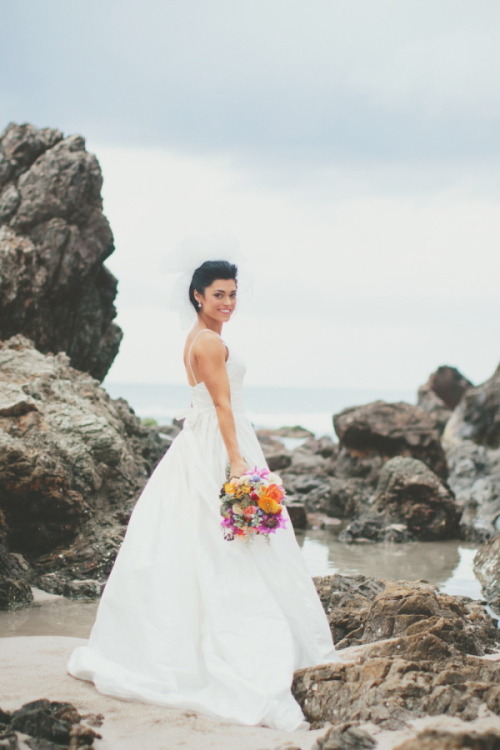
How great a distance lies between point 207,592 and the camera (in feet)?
16.6

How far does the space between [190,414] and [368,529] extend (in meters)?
8.69

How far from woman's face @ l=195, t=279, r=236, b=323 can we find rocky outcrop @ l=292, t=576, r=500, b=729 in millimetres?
2334

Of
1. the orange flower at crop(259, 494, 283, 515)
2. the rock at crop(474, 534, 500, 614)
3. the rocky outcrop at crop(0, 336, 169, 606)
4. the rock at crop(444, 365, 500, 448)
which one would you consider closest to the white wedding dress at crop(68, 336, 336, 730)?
the orange flower at crop(259, 494, 283, 515)

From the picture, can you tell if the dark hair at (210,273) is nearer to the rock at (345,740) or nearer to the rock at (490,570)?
the rock at (345,740)

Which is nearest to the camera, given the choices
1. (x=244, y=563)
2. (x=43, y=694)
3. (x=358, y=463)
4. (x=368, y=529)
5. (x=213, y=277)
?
(x=43, y=694)

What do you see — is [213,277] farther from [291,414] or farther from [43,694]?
[291,414]

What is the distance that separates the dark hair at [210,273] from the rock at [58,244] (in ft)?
26.8

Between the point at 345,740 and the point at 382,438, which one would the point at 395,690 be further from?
the point at 382,438

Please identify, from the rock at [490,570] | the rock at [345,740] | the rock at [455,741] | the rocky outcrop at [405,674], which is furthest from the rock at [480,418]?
the rock at [455,741]

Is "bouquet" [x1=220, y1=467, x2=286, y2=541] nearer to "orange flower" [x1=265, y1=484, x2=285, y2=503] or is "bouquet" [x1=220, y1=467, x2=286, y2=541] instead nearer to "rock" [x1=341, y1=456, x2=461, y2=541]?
"orange flower" [x1=265, y1=484, x2=285, y2=503]

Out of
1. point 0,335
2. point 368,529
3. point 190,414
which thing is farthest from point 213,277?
point 368,529

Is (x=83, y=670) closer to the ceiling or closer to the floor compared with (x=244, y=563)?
closer to the floor

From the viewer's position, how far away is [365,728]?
4273 mm

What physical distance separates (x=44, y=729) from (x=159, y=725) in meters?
0.61
